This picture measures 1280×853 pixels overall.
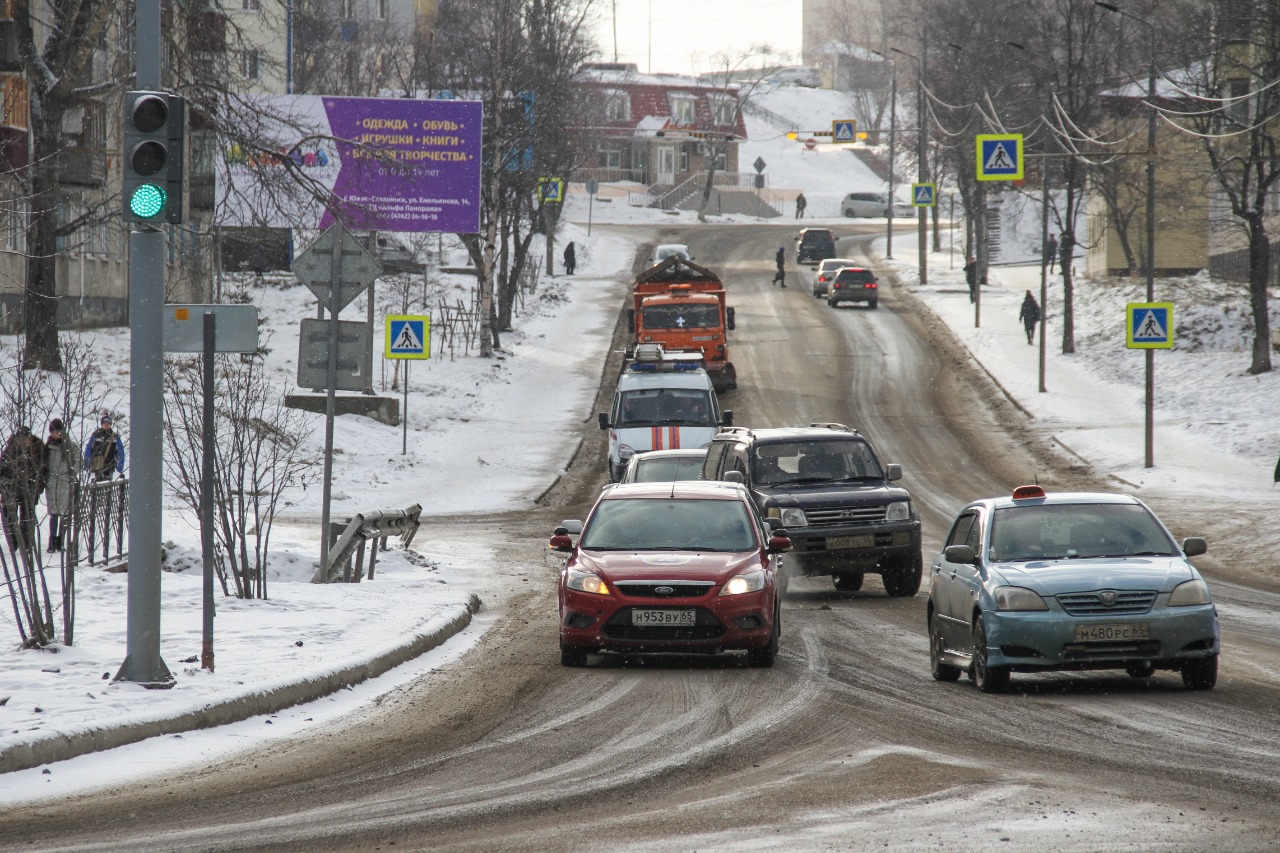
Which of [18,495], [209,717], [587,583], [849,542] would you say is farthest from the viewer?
[849,542]

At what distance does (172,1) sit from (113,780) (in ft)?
51.4

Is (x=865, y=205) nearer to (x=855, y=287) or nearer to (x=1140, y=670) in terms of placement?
(x=855, y=287)

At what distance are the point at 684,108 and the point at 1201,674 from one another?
117 meters

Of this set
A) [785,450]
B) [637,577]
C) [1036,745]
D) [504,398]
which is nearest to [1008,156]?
[504,398]

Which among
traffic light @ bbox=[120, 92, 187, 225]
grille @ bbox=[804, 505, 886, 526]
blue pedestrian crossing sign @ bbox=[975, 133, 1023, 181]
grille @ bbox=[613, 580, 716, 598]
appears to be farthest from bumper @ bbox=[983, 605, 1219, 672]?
blue pedestrian crossing sign @ bbox=[975, 133, 1023, 181]

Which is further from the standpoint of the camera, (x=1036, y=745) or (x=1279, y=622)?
(x=1279, y=622)

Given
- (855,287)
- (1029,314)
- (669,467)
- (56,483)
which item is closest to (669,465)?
(669,467)

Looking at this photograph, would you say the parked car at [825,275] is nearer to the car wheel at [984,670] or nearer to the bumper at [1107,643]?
the car wheel at [984,670]

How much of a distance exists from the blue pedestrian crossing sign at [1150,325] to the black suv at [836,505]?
1130cm

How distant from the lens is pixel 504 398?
44594 millimetres

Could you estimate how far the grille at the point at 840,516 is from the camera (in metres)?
17.9

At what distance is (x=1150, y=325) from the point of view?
2892 centimetres

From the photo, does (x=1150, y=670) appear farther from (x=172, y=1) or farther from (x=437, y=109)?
(x=437, y=109)

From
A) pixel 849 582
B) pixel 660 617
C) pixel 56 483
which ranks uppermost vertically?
pixel 56 483
